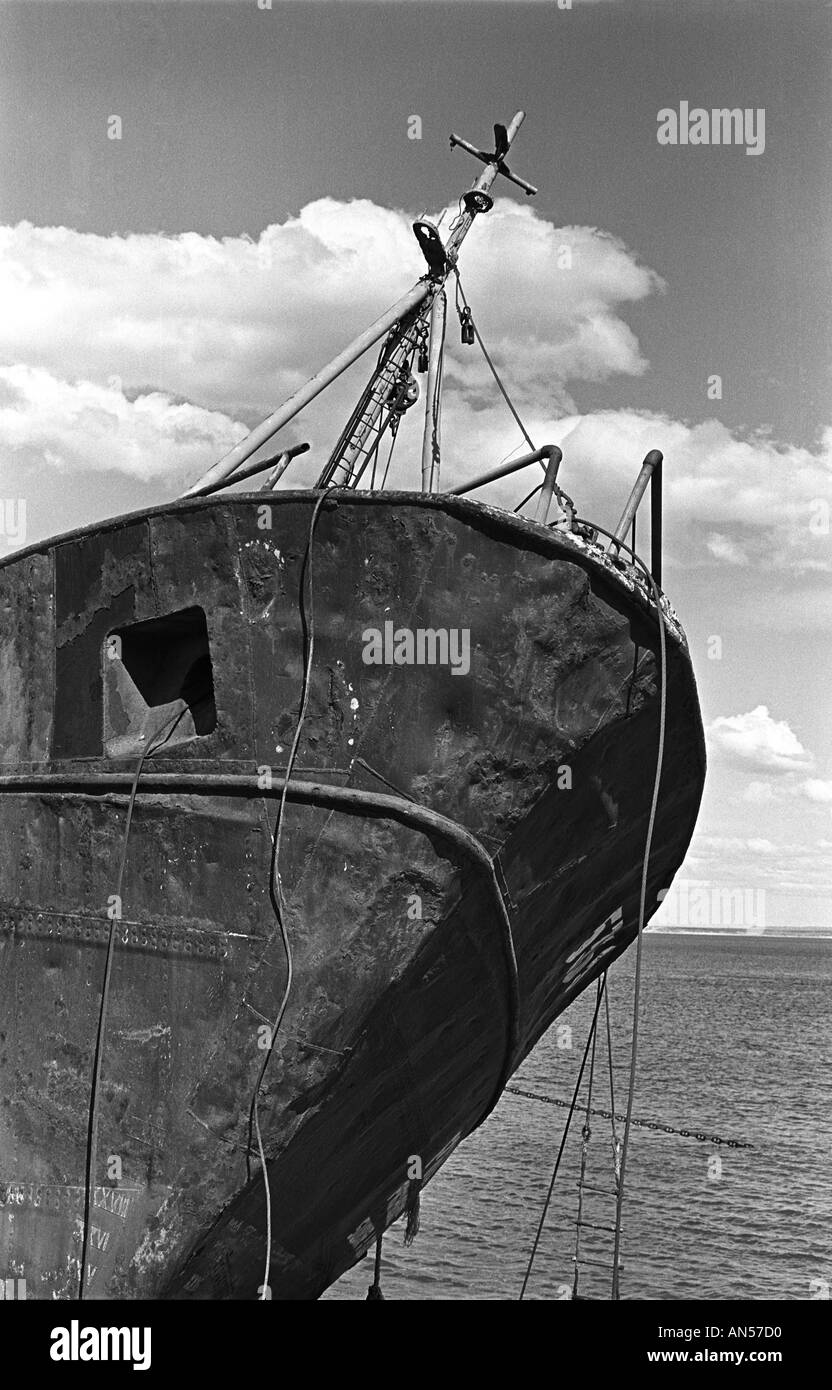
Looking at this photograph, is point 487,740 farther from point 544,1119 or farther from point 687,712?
point 544,1119

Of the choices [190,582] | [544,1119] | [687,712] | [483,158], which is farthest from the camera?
[544,1119]

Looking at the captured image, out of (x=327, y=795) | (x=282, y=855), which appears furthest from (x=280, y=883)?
(x=327, y=795)

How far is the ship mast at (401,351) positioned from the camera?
8.86 meters

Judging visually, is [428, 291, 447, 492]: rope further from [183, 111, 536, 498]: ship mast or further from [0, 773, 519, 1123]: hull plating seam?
[0, 773, 519, 1123]: hull plating seam

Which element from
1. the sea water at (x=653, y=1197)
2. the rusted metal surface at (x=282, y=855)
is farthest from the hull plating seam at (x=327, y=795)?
the sea water at (x=653, y=1197)

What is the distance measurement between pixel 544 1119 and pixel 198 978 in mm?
28141

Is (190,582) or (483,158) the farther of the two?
(483,158)

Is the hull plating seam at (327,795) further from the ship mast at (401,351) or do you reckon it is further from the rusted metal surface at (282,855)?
the ship mast at (401,351)

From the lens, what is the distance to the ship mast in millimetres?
8859

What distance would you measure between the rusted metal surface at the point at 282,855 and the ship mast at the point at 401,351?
2267 millimetres

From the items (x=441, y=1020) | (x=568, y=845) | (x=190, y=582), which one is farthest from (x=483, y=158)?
(x=441, y=1020)
